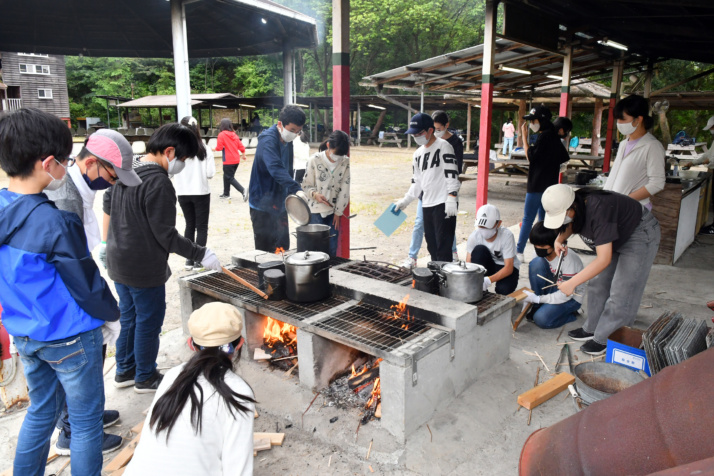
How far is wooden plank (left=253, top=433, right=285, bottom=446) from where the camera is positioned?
9.93ft

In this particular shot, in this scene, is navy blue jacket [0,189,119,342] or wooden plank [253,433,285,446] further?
wooden plank [253,433,285,446]

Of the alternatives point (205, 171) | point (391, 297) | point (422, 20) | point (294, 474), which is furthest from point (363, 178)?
point (422, 20)

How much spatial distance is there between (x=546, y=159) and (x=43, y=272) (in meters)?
6.06

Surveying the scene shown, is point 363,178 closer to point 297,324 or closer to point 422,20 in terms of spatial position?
point 297,324

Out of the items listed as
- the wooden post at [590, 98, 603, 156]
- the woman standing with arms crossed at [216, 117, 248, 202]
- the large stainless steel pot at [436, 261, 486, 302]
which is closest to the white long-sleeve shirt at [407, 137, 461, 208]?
the large stainless steel pot at [436, 261, 486, 302]

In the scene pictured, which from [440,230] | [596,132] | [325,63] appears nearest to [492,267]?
[440,230]

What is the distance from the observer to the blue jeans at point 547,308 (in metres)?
4.55

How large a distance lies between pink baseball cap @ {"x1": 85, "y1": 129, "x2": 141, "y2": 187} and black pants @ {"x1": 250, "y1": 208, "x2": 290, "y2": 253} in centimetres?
245

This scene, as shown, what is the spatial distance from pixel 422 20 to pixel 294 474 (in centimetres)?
3680

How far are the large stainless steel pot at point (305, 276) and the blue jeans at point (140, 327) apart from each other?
0.93 metres

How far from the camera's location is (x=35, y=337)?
222 cm

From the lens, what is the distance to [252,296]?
13.0 ft

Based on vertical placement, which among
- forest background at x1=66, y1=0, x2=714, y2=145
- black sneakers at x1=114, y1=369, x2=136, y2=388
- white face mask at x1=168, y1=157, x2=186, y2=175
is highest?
forest background at x1=66, y1=0, x2=714, y2=145

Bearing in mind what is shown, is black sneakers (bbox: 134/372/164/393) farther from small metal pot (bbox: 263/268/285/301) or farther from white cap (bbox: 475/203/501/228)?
white cap (bbox: 475/203/501/228)
